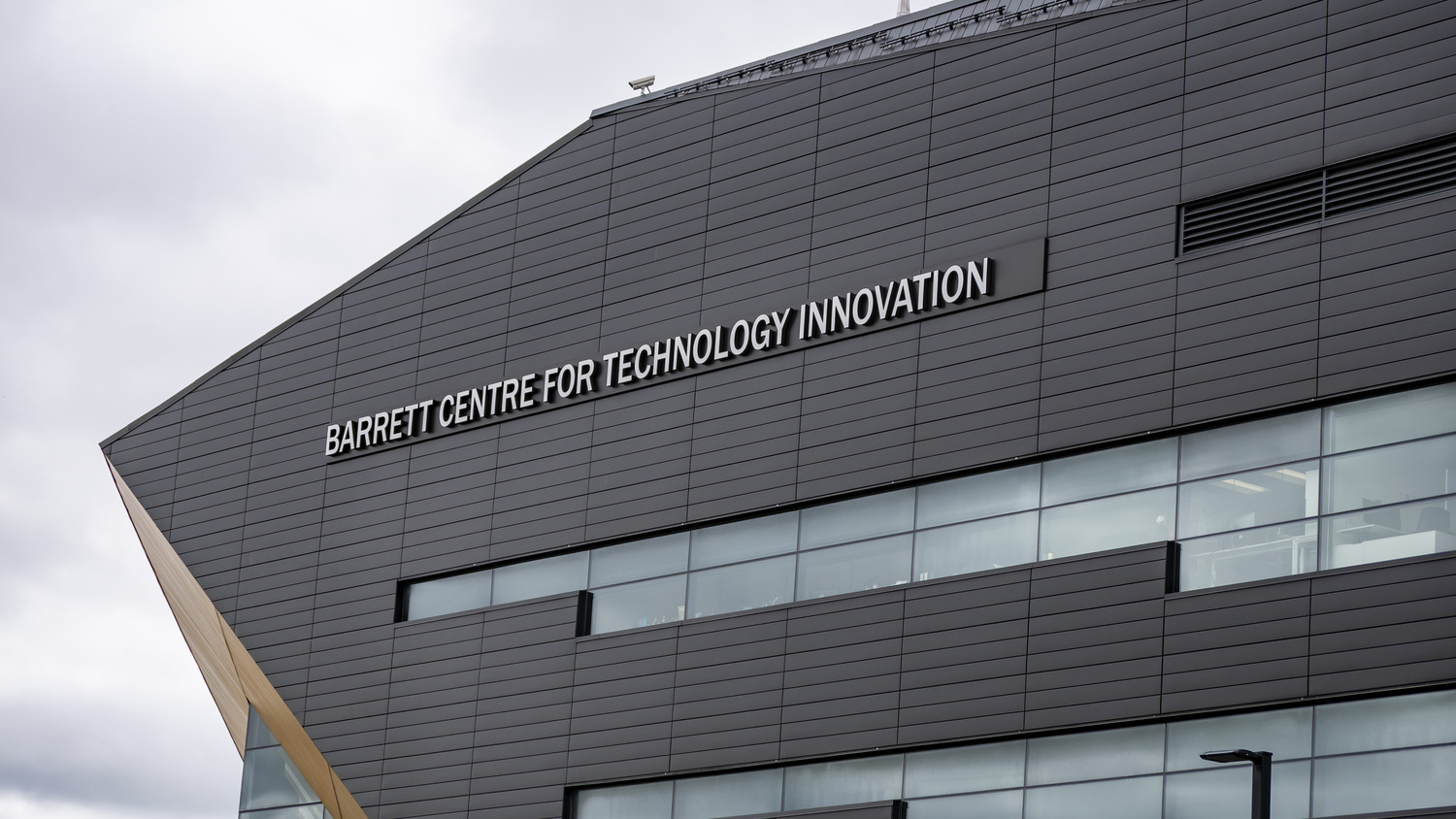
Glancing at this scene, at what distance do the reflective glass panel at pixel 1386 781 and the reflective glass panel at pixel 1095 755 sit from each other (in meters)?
2.63

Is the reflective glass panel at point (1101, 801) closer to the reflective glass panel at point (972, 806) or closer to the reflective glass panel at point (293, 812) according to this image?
the reflective glass panel at point (972, 806)

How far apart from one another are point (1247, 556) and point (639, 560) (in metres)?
12.7

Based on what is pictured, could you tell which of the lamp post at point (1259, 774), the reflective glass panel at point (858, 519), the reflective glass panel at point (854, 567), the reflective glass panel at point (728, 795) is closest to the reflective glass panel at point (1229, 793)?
the lamp post at point (1259, 774)

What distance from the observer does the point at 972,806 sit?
27734 mm

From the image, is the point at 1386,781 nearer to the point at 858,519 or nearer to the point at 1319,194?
the point at 1319,194

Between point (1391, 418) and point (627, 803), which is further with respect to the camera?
point (627, 803)

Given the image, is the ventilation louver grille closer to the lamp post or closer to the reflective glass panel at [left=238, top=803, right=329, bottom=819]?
the lamp post

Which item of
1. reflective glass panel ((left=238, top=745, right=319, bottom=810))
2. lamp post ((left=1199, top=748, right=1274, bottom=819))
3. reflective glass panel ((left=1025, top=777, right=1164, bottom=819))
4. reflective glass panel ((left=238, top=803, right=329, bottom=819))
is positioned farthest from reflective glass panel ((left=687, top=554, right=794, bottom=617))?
lamp post ((left=1199, top=748, right=1274, bottom=819))

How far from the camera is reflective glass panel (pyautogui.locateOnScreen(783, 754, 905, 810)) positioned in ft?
95.0

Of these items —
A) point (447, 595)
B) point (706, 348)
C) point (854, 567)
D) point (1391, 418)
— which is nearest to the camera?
point (1391, 418)

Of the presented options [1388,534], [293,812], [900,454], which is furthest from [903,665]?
[293,812]

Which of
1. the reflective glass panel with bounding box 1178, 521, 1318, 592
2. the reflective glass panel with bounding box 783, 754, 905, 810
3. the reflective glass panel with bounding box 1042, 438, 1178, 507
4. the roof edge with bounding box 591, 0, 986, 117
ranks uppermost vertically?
the roof edge with bounding box 591, 0, 986, 117

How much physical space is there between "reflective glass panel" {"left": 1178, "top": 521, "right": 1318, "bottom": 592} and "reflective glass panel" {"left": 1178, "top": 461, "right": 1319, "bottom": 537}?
150mm

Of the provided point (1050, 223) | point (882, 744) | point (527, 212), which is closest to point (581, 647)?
point (882, 744)
